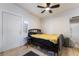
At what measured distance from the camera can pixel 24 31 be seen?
1.30 meters

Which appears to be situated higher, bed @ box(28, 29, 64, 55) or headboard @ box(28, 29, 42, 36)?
headboard @ box(28, 29, 42, 36)

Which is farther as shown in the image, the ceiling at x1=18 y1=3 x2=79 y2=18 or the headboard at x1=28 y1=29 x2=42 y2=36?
the headboard at x1=28 y1=29 x2=42 y2=36

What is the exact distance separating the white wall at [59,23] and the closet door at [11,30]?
0.40m

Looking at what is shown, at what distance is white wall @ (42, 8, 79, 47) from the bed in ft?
0.27

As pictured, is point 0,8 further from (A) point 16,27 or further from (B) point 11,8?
(A) point 16,27

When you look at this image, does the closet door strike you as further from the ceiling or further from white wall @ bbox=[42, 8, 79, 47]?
white wall @ bbox=[42, 8, 79, 47]

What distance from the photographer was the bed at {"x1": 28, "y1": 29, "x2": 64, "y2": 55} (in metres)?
1.17

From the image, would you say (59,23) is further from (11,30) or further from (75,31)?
(11,30)

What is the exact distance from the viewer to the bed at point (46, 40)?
1.17 meters

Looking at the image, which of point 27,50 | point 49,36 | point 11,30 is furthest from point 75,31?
point 11,30

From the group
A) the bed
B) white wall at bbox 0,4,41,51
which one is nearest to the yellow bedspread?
the bed

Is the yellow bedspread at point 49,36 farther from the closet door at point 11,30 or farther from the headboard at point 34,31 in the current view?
the closet door at point 11,30

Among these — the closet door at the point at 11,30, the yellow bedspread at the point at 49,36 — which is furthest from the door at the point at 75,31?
the closet door at the point at 11,30

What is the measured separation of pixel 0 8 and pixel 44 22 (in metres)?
0.68
